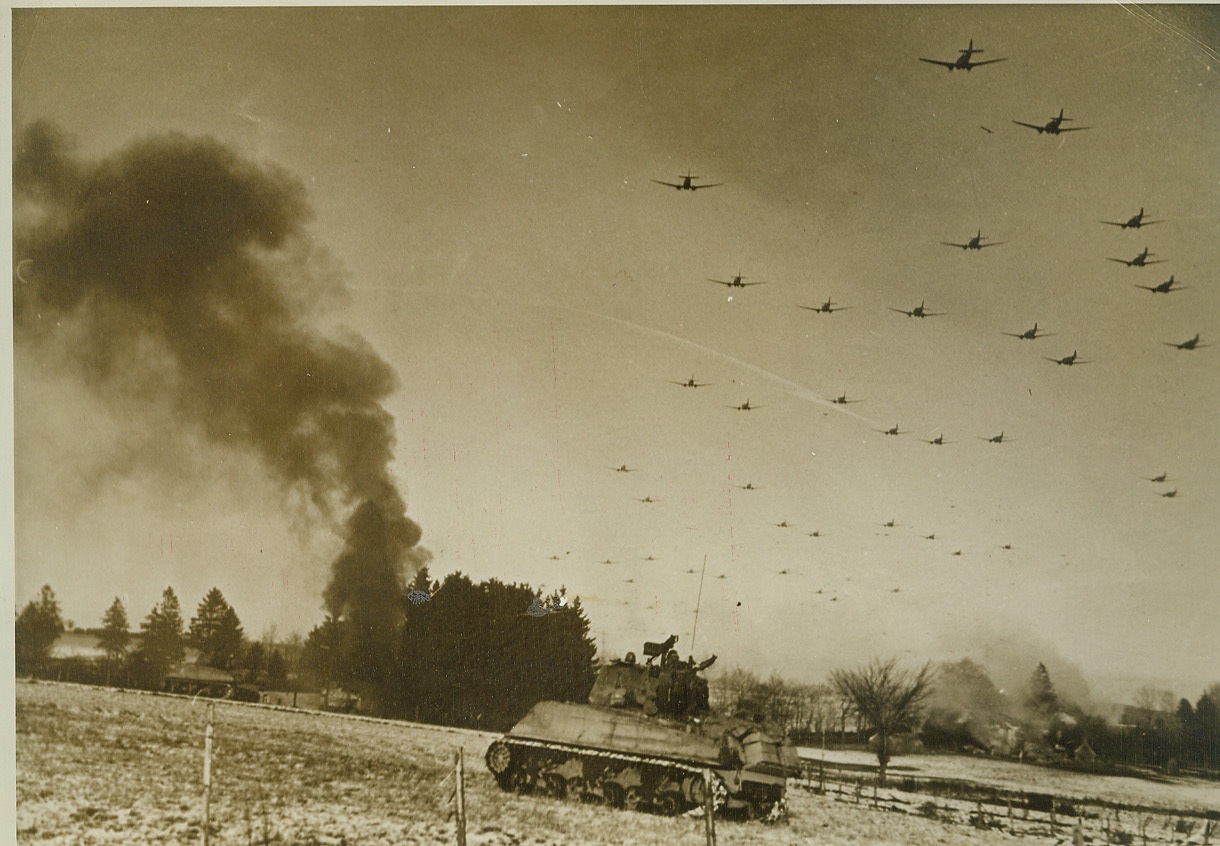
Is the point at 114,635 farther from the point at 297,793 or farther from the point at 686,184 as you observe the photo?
the point at 686,184

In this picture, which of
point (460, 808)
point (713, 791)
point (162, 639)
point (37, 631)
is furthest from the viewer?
point (162, 639)

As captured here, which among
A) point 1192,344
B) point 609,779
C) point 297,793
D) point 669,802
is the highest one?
point 1192,344

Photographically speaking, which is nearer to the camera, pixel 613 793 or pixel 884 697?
pixel 613 793

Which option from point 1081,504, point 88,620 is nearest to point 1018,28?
point 1081,504

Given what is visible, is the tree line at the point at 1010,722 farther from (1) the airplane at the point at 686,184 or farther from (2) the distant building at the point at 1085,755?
(1) the airplane at the point at 686,184

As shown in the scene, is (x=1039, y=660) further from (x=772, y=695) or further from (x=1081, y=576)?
(x=772, y=695)

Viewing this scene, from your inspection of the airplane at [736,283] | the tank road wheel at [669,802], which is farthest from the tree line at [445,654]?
the airplane at [736,283]

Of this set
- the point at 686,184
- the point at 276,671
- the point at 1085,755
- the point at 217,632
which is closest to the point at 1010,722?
the point at 1085,755
